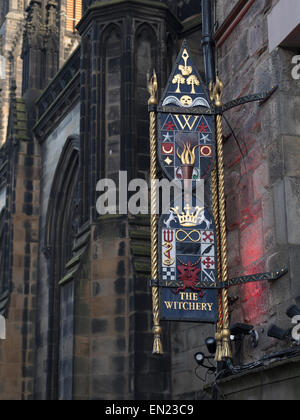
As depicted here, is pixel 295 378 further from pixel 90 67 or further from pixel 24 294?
pixel 24 294

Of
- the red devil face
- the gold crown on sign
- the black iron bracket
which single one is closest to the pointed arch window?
the gold crown on sign

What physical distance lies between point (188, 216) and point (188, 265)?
2.25 ft

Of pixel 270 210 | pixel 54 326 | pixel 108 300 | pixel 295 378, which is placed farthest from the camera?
pixel 54 326

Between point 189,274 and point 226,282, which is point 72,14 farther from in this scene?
point 226,282

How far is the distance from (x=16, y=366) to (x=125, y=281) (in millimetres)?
8499

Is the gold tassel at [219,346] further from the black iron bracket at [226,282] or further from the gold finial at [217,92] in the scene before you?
the gold finial at [217,92]

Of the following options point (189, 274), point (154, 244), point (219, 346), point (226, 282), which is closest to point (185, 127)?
point (154, 244)

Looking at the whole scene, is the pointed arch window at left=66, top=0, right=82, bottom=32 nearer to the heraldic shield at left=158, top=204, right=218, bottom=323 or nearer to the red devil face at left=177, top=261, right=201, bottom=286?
the heraldic shield at left=158, top=204, right=218, bottom=323

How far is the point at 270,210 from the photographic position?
11.4m

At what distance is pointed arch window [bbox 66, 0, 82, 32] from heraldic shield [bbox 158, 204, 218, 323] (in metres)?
32.1

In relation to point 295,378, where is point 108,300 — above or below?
above

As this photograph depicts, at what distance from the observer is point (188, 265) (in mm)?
11469

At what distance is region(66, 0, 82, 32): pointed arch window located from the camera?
4256 centimetres

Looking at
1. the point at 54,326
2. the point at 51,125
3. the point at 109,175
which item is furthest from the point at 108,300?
the point at 51,125
